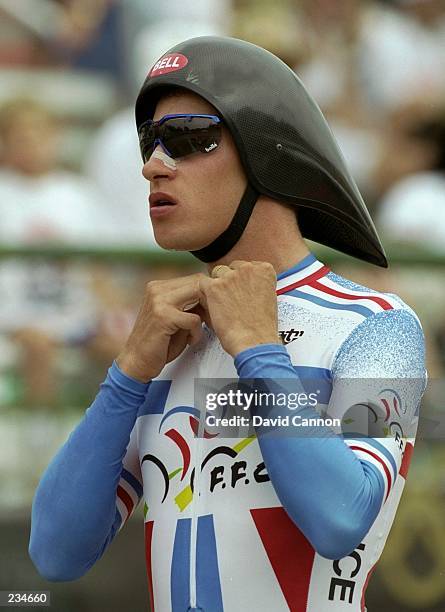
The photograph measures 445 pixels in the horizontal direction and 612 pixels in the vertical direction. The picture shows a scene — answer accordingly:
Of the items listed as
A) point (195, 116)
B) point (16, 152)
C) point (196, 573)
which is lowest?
point (196, 573)

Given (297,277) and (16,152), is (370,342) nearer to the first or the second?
(297,277)

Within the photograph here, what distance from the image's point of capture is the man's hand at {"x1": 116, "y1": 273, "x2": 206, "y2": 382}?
299 cm

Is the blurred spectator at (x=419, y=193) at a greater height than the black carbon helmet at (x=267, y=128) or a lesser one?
greater

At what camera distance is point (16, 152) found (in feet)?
27.5

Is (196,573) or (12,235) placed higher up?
(12,235)

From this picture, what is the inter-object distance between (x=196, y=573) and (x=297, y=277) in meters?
0.77

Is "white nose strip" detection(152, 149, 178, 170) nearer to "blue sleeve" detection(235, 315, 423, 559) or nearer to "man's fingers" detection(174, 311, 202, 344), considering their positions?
"man's fingers" detection(174, 311, 202, 344)

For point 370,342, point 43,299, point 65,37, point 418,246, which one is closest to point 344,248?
point 370,342

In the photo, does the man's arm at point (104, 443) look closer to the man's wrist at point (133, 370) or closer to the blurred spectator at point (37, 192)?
the man's wrist at point (133, 370)

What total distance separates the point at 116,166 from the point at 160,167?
5475 millimetres

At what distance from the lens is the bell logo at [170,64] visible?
311cm

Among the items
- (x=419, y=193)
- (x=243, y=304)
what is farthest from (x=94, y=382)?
(x=243, y=304)

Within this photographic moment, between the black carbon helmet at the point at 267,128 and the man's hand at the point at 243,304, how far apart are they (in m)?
0.21

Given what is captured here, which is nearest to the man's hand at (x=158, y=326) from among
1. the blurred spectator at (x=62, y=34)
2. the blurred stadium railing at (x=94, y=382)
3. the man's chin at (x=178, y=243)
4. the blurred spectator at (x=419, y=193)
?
the man's chin at (x=178, y=243)
